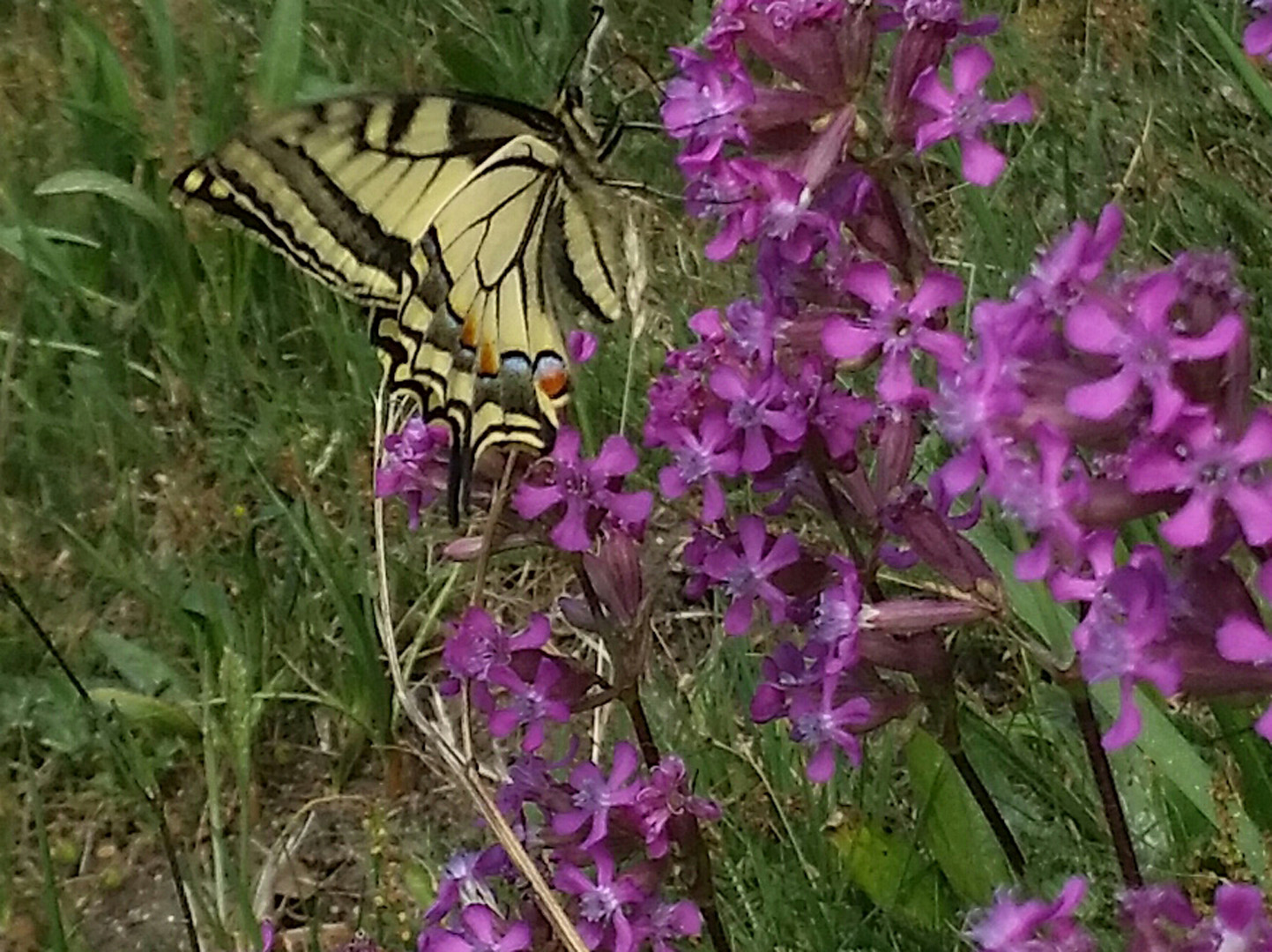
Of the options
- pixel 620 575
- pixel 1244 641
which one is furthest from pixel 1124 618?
pixel 620 575

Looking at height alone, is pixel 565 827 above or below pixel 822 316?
below

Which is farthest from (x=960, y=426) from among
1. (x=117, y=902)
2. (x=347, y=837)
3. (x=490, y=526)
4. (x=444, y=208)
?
(x=117, y=902)

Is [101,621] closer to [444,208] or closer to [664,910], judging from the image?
[444,208]

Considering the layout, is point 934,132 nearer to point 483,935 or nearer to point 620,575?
point 620,575

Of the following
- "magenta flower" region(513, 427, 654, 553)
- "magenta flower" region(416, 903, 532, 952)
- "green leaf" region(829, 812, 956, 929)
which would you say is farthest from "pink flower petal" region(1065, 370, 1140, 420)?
"green leaf" region(829, 812, 956, 929)

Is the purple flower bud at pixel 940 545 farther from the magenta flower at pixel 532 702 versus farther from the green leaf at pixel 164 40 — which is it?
the green leaf at pixel 164 40
